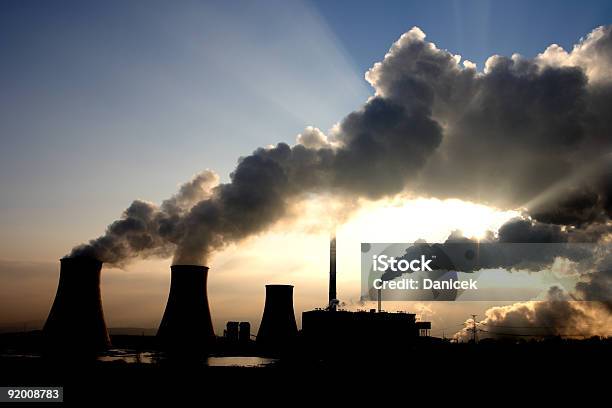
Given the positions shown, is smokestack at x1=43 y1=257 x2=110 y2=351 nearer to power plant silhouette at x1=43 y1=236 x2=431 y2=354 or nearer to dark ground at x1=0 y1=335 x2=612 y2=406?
power plant silhouette at x1=43 y1=236 x2=431 y2=354

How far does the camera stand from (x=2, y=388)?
21500 mm

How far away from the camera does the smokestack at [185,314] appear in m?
32.0

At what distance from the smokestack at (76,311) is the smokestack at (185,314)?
414 centimetres

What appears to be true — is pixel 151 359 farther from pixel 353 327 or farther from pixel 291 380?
pixel 353 327

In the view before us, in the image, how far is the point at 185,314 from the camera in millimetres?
32188

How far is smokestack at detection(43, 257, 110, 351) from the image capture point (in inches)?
1171

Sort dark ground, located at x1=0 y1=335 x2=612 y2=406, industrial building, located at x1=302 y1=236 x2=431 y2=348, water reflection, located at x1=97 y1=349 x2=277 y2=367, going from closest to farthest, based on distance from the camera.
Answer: dark ground, located at x1=0 y1=335 x2=612 y2=406 < water reflection, located at x1=97 y1=349 x2=277 y2=367 < industrial building, located at x1=302 y1=236 x2=431 y2=348

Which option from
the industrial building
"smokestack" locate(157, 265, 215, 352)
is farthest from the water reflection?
the industrial building

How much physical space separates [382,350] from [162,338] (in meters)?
23.5

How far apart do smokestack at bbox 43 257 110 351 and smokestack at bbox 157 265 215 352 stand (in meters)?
4.14

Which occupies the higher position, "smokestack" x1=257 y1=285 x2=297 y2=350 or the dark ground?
"smokestack" x1=257 y1=285 x2=297 y2=350

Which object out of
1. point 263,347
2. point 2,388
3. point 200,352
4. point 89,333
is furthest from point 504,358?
point 2,388

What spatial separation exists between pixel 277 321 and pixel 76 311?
1417 cm

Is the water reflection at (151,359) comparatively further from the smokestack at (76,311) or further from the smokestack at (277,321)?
→ the smokestack at (277,321)
